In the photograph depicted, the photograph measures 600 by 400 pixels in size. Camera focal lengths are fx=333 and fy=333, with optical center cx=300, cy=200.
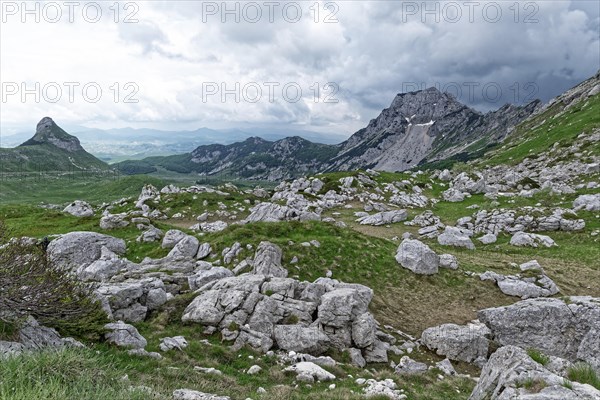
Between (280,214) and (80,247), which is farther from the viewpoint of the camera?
(280,214)

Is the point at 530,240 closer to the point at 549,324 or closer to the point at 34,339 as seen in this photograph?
the point at 549,324

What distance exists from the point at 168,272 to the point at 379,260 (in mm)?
20173

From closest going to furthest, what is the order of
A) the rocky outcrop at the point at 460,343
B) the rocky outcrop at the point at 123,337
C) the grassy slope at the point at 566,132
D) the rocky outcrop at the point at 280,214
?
the rocky outcrop at the point at 123,337 < the rocky outcrop at the point at 460,343 < the rocky outcrop at the point at 280,214 < the grassy slope at the point at 566,132

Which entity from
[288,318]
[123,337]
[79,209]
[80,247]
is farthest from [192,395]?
[79,209]

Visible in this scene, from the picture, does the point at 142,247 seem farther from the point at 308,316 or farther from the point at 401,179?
the point at 401,179

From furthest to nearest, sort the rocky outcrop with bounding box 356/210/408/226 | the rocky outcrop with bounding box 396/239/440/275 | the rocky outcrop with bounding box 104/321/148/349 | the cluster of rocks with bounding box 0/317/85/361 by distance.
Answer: the rocky outcrop with bounding box 356/210/408/226, the rocky outcrop with bounding box 396/239/440/275, the rocky outcrop with bounding box 104/321/148/349, the cluster of rocks with bounding box 0/317/85/361

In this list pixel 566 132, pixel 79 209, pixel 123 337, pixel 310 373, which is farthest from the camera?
pixel 566 132

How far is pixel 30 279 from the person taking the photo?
1362cm

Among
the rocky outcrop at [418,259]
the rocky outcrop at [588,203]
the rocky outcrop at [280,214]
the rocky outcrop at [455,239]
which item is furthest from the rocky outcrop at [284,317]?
the rocky outcrop at [588,203]

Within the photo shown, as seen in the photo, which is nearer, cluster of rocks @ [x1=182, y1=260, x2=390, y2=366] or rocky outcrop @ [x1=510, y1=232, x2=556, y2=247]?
cluster of rocks @ [x1=182, y1=260, x2=390, y2=366]

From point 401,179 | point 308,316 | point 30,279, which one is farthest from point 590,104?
point 30,279

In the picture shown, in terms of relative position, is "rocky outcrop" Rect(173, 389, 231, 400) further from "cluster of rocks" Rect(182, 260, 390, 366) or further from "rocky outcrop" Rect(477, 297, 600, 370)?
"rocky outcrop" Rect(477, 297, 600, 370)

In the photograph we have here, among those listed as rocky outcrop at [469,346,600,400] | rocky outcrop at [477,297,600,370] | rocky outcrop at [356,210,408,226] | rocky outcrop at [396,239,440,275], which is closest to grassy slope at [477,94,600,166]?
rocky outcrop at [356,210,408,226]

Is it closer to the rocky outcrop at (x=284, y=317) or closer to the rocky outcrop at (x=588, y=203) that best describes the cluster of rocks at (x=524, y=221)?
the rocky outcrop at (x=588, y=203)
